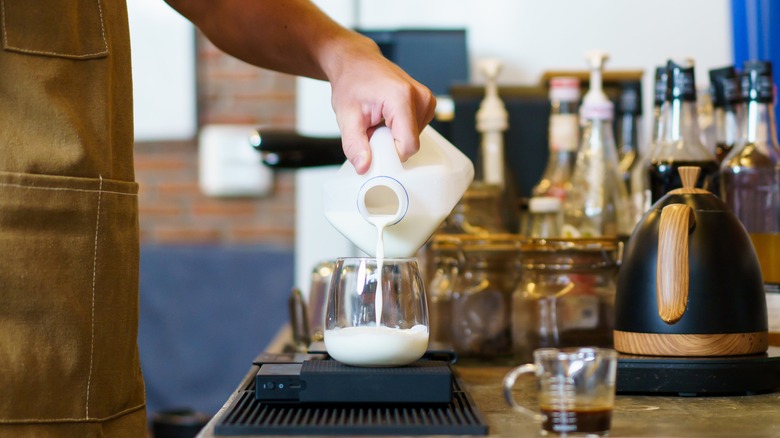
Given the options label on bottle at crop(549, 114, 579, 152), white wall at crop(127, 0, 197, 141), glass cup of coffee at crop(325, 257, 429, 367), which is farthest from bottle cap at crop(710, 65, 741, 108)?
white wall at crop(127, 0, 197, 141)

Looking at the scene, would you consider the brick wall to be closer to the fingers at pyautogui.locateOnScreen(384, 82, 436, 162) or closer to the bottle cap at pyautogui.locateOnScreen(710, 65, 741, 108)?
the bottle cap at pyautogui.locateOnScreen(710, 65, 741, 108)

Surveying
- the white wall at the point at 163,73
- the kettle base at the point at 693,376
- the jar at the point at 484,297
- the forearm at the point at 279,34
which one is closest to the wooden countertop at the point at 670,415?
the kettle base at the point at 693,376

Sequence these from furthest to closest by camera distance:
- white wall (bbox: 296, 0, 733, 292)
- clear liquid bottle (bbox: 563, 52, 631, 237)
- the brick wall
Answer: the brick wall < white wall (bbox: 296, 0, 733, 292) < clear liquid bottle (bbox: 563, 52, 631, 237)

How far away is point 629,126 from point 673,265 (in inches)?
31.5

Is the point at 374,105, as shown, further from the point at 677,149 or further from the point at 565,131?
the point at 565,131

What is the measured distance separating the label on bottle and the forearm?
50 cm

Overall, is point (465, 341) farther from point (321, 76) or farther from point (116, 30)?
point (116, 30)

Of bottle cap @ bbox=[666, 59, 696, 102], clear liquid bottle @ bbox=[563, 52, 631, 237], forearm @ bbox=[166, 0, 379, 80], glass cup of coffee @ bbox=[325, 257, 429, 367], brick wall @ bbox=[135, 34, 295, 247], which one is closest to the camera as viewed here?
glass cup of coffee @ bbox=[325, 257, 429, 367]

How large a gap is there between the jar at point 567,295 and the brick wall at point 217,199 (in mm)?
2701

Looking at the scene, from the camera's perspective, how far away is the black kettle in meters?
0.99

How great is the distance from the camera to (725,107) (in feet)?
4.88

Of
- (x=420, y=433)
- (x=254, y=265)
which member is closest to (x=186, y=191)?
(x=254, y=265)

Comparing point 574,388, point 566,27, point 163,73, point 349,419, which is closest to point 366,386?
point 349,419

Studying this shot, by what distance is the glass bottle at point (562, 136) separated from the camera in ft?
5.11
